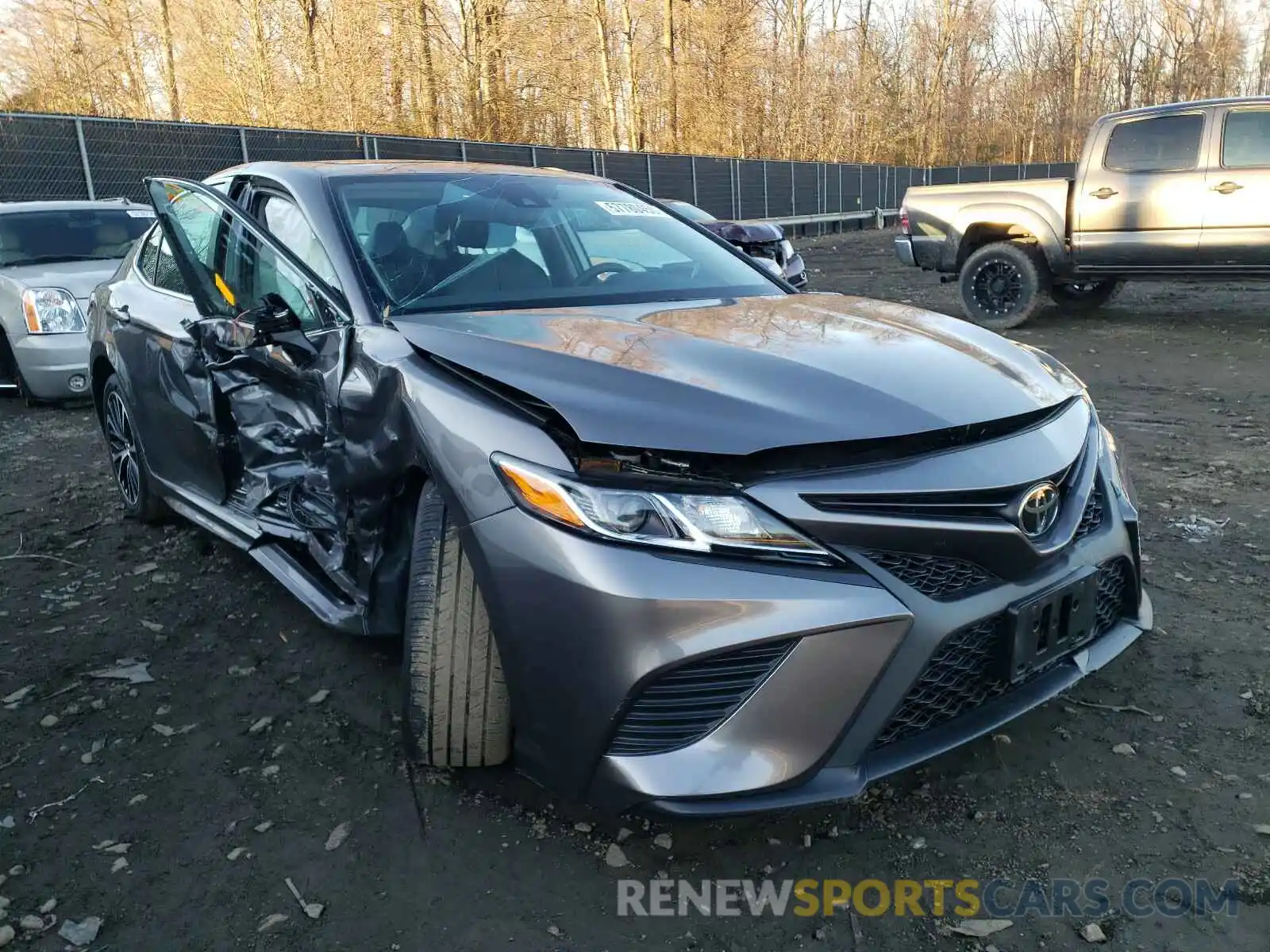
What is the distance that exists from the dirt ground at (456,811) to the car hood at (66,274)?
418cm

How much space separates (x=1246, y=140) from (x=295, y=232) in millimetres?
8281

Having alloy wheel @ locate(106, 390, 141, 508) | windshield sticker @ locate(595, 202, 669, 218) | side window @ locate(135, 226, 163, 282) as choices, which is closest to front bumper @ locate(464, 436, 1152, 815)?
windshield sticker @ locate(595, 202, 669, 218)

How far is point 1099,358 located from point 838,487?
21.8 feet

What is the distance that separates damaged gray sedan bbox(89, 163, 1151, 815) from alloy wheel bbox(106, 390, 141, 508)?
1.58m

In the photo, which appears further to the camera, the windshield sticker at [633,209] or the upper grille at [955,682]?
the windshield sticker at [633,209]

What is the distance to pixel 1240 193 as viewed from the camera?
802 cm

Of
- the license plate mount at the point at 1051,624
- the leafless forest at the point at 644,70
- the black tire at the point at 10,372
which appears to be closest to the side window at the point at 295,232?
the license plate mount at the point at 1051,624

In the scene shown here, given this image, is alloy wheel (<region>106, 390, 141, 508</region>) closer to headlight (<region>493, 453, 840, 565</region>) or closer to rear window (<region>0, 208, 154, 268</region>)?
headlight (<region>493, 453, 840, 565</region>)

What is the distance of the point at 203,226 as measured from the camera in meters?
3.42

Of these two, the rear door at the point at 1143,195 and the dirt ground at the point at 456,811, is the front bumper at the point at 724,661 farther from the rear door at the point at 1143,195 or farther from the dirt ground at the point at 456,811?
the rear door at the point at 1143,195

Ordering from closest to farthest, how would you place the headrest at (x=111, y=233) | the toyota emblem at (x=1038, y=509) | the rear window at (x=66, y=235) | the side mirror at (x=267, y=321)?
1. the toyota emblem at (x=1038, y=509)
2. the side mirror at (x=267, y=321)
3. the rear window at (x=66, y=235)
4. the headrest at (x=111, y=233)

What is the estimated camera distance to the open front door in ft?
8.88

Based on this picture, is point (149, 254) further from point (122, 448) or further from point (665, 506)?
point (665, 506)

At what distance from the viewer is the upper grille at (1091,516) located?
2.17m
